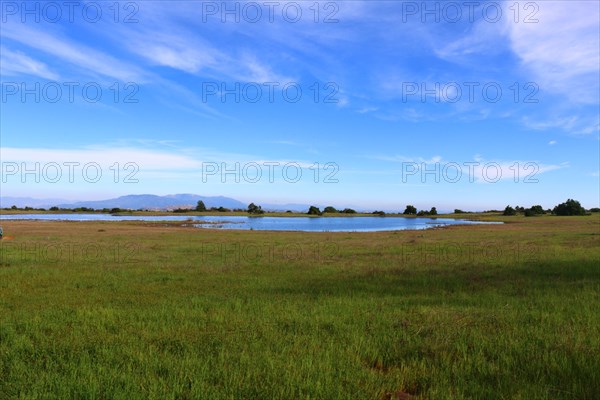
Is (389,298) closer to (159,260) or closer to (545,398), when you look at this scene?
(545,398)

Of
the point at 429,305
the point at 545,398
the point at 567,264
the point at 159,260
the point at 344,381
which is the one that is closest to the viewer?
the point at 545,398

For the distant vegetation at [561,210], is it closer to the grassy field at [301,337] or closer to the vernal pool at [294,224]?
the vernal pool at [294,224]

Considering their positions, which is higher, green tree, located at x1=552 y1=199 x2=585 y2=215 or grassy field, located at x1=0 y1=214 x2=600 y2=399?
green tree, located at x1=552 y1=199 x2=585 y2=215

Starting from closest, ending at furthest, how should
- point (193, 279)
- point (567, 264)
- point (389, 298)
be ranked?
point (389, 298) < point (193, 279) < point (567, 264)

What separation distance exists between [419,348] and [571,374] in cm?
244

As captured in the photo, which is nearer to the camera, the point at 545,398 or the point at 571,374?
the point at 545,398

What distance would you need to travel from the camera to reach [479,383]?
20.7ft

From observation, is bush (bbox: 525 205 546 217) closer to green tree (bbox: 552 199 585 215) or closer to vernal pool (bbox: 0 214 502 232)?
green tree (bbox: 552 199 585 215)

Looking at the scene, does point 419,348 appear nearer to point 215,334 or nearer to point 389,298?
point 215,334

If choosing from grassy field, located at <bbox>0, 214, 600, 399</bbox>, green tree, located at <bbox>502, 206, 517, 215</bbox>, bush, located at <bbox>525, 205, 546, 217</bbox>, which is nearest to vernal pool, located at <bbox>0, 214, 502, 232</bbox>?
bush, located at <bbox>525, 205, 546, 217</bbox>

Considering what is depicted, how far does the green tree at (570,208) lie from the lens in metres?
131

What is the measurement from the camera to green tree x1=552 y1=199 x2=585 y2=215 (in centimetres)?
13088

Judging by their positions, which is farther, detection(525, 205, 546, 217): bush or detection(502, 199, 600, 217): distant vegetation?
detection(525, 205, 546, 217): bush

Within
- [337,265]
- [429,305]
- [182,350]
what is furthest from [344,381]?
[337,265]
